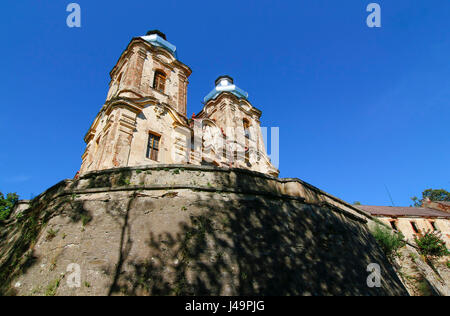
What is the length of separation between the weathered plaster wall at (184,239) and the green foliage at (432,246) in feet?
66.8

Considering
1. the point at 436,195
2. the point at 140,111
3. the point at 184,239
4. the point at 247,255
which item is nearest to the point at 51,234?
the point at 184,239

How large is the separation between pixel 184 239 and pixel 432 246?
90.2ft

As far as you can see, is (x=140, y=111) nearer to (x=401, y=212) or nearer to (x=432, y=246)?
(x=432, y=246)

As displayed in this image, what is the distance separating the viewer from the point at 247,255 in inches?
243

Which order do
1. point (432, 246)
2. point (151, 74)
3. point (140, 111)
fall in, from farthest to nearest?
point (432, 246), point (151, 74), point (140, 111)

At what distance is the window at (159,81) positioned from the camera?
18322 mm

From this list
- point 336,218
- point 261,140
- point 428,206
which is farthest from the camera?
point 428,206

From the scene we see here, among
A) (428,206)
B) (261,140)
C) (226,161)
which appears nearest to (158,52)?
(226,161)

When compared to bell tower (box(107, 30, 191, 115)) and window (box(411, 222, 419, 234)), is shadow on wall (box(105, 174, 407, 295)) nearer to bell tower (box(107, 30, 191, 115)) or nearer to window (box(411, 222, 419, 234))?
bell tower (box(107, 30, 191, 115))

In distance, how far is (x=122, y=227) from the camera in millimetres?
6320

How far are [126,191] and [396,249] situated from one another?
12.8 m

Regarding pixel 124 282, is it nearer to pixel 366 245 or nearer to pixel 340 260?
pixel 340 260

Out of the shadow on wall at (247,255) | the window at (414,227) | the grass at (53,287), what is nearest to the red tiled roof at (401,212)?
the window at (414,227)

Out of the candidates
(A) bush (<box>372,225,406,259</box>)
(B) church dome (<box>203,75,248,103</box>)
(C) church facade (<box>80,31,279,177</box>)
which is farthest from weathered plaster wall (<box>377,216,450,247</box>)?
(B) church dome (<box>203,75,248,103</box>)
